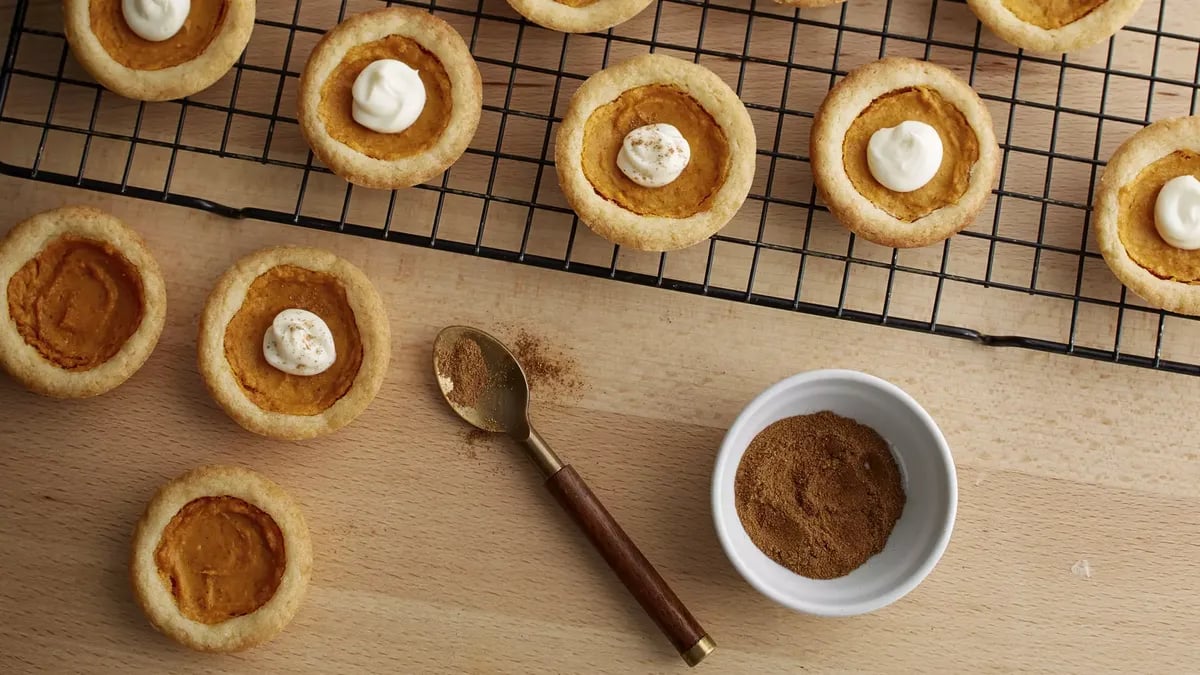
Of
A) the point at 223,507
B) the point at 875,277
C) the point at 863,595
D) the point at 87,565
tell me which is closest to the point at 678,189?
the point at 875,277

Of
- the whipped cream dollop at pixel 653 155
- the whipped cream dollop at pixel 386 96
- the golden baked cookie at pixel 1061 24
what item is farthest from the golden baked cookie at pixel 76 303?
the golden baked cookie at pixel 1061 24

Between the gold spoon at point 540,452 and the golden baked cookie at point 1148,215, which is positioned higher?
the golden baked cookie at point 1148,215

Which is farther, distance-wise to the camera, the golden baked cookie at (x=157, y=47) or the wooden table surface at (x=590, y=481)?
the wooden table surface at (x=590, y=481)

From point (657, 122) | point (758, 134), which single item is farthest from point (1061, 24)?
point (657, 122)

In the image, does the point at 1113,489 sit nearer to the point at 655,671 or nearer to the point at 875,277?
the point at 875,277

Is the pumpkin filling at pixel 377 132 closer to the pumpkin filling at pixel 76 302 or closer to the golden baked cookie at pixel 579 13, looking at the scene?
the golden baked cookie at pixel 579 13

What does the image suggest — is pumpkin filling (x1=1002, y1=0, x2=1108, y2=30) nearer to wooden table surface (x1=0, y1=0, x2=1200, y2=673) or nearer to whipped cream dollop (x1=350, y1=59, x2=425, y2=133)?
wooden table surface (x1=0, y1=0, x2=1200, y2=673)

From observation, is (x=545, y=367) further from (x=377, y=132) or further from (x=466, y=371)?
(x=377, y=132)
